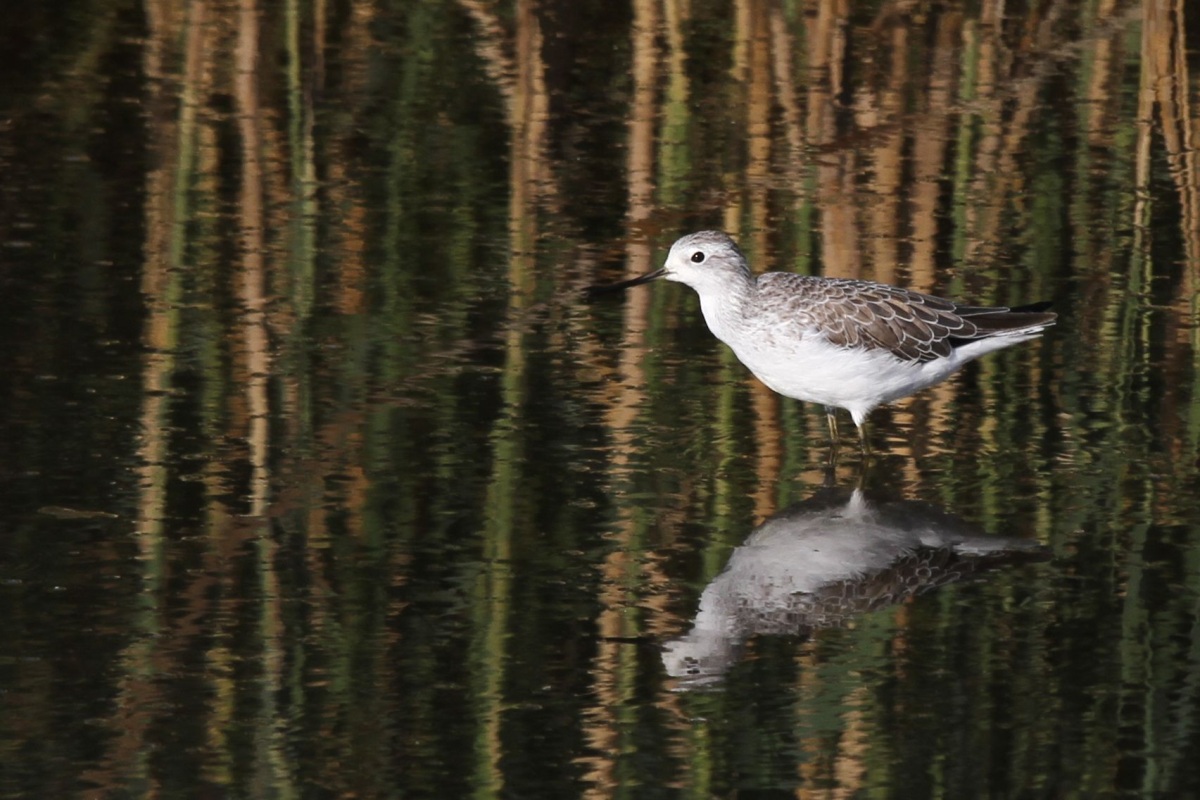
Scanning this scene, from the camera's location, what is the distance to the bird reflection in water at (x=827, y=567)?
5.87 meters

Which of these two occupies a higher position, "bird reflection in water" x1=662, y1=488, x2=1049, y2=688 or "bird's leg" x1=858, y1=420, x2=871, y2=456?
"bird's leg" x1=858, y1=420, x2=871, y2=456

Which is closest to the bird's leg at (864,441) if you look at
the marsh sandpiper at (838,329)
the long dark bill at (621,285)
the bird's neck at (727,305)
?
the marsh sandpiper at (838,329)

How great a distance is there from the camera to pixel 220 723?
530 centimetres

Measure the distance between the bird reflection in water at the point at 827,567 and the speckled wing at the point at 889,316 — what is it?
662 millimetres

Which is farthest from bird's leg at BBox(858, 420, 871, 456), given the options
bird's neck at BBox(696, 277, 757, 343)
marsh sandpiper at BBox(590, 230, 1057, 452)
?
bird's neck at BBox(696, 277, 757, 343)

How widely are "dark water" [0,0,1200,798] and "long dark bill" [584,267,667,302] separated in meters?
0.12

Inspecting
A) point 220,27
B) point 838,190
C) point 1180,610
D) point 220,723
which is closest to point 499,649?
point 220,723

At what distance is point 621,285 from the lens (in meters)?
8.16

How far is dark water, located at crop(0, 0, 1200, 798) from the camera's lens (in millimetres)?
5363

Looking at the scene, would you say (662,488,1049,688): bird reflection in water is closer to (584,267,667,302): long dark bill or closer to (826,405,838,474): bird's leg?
(826,405,838,474): bird's leg

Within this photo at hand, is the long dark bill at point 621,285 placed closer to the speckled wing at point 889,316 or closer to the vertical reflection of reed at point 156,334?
the speckled wing at point 889,316

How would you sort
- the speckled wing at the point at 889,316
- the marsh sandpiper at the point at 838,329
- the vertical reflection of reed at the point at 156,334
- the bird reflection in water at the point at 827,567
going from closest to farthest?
1. the vertical reflection of reed at the point at 156,334
2. the bird reflection in water at the point at 827,567
3. the marsh sandpiper at the point at 838,329
4. the speckled wing at the point at 889,316

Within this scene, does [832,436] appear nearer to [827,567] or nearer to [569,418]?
[569,418]

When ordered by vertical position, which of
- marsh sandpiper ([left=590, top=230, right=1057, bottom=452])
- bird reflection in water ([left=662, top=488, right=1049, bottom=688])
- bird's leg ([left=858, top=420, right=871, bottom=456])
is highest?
marsh sandpiper ([left=590, top=230, right=1057, bottom=452])
